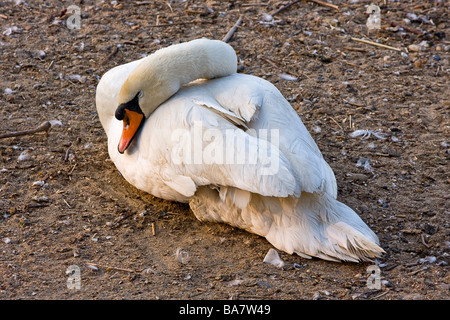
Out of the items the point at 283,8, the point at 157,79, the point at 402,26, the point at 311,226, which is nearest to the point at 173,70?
the point at 157,79

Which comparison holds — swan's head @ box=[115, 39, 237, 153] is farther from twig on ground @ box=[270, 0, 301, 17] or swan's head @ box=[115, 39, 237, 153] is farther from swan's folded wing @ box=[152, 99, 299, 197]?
twig on ground @ box=[270, 0, 301, 17]

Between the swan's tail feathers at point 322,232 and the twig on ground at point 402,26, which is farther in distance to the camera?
the twig on ground at point 402,26

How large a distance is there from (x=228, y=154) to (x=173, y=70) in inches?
39.5

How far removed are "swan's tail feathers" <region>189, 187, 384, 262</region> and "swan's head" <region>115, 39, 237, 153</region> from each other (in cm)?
86

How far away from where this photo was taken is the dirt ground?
4.10 m

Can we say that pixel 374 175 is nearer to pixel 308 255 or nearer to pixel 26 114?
pixel 308 255

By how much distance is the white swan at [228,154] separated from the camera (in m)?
4.02

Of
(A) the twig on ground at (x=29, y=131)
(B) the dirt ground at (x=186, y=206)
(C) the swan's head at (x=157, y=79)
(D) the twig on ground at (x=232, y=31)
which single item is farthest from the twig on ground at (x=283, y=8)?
(A) the twig on ground at (x=29, y=131)

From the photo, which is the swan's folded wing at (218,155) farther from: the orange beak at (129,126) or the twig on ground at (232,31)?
the twig on ground at (232,31)

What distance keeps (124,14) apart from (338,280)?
14.8ft

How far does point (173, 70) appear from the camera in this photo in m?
4.69

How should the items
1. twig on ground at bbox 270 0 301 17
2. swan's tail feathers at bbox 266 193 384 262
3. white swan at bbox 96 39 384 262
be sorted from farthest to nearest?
twig on ground at bbox 270 0 301 17, swan's tail feathers at bbox 266 193 384 262, white swan at bbox 96 39 384 262

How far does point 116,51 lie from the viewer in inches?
267

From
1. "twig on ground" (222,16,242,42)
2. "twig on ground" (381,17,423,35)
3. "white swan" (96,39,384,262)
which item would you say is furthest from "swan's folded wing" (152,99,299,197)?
"twig on ground" (381,17,423,35)
